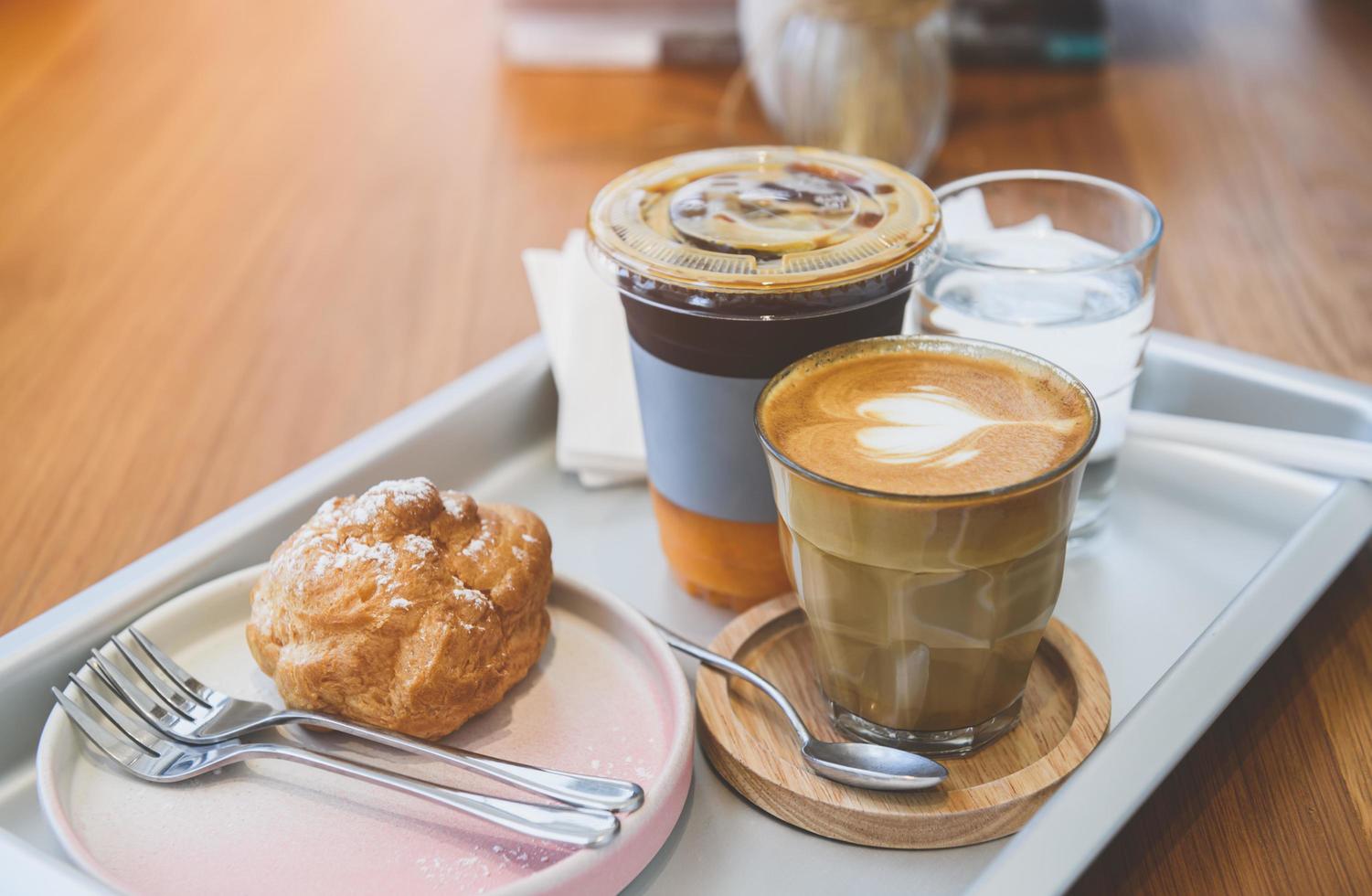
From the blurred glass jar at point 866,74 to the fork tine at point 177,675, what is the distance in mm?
1074

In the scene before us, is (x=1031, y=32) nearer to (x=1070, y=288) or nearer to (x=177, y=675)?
(x=1070, y=288)

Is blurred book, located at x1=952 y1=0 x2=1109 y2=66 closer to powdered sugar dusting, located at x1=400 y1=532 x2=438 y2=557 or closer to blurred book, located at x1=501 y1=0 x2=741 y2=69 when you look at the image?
blurred book, located at x1=501 y1=0 x2=741 y2=69

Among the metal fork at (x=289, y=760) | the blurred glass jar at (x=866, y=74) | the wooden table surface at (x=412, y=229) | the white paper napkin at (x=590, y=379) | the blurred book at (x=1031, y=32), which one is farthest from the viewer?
the blurred book at (x=1031, y=32)

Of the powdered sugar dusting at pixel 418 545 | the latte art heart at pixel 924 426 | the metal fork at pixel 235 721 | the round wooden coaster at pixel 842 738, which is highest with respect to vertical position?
the latte art heart at pixel 924 426

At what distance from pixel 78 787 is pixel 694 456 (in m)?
0.35

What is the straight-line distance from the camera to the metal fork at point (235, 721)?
1.88ft

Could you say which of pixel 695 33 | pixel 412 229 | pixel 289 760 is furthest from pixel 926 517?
pixel 695 33

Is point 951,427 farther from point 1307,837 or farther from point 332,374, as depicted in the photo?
point 332,374

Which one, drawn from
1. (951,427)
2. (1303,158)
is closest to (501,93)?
(1303,158)

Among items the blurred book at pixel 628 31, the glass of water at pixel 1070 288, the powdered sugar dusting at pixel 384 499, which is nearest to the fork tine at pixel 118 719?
the powdered sugar dusting at pixel 384 499

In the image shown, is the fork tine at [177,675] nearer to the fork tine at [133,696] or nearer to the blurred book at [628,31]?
the fork tine at [133,696]

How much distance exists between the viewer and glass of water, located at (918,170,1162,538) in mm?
762

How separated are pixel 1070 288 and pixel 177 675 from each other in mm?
555

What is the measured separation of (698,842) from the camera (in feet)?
1.98
